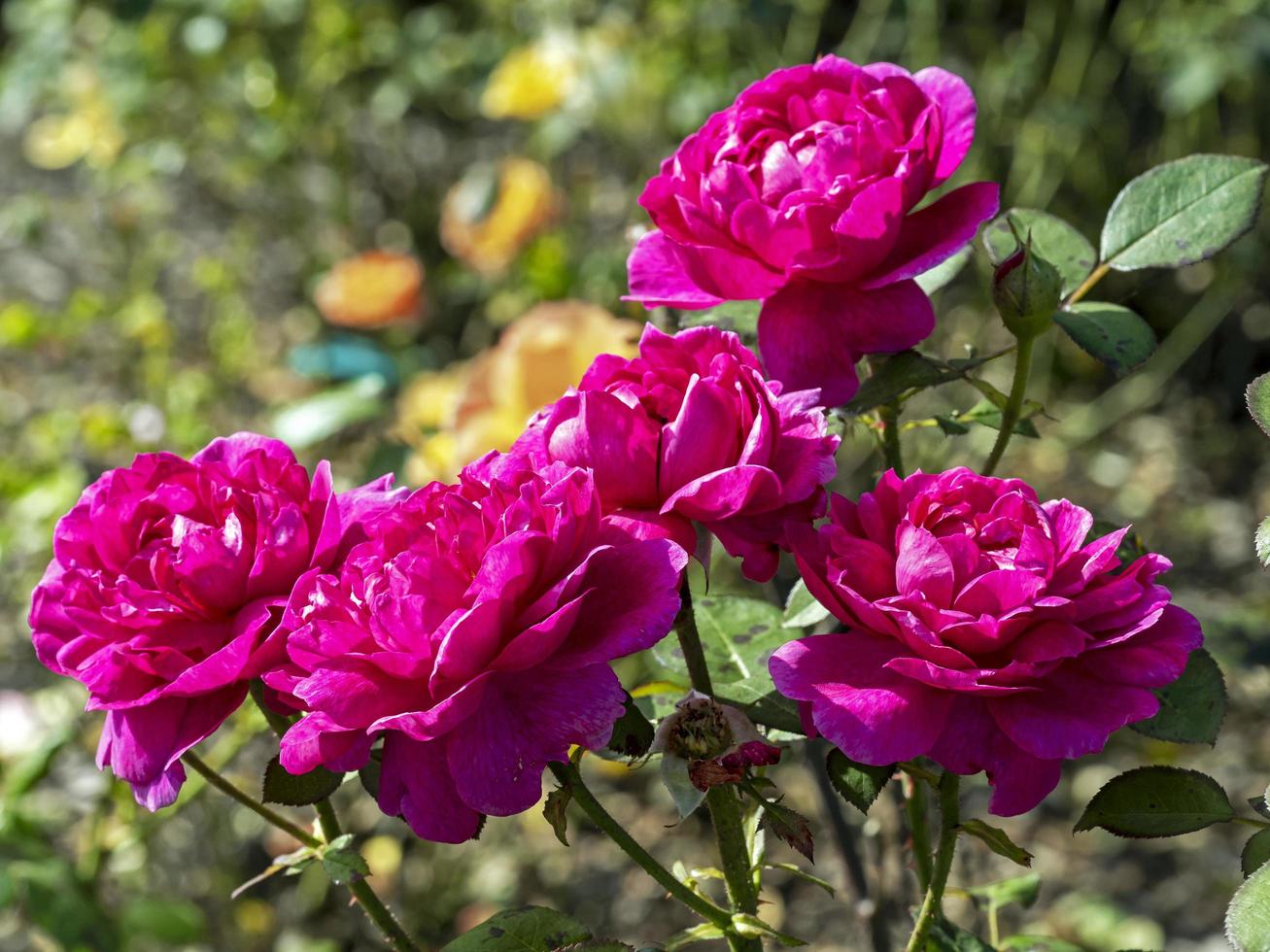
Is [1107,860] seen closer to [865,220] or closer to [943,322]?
[943,322]

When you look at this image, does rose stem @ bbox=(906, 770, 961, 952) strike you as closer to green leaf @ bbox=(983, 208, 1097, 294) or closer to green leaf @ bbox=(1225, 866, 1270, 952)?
green leaf @ bbox=(1225, 866, 1270, 952)

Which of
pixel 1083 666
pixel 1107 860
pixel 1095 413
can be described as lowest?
pixel 1107 860

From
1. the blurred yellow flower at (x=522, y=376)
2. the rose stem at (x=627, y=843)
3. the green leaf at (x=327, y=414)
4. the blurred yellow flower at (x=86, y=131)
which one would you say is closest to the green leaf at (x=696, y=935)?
the rose stem at (x=627, y=843)

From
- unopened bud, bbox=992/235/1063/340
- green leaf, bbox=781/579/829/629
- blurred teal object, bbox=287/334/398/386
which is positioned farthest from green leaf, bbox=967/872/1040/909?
blurred teal object, bbox=287/334/398/386

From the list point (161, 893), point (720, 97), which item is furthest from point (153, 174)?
point (161, 893)

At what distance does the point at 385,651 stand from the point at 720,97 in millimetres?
1825

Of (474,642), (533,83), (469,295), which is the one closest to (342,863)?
(474,642)

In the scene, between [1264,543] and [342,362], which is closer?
[1264,543]

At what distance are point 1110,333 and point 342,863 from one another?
1.24ft

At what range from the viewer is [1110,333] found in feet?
2.02

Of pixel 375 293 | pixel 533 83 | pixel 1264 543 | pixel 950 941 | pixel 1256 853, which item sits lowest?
pixel 375 293

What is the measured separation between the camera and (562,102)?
88.8 inches

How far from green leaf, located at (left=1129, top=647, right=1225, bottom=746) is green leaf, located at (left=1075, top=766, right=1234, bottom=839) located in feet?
0.05

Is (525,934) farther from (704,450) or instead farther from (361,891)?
(704,450)
